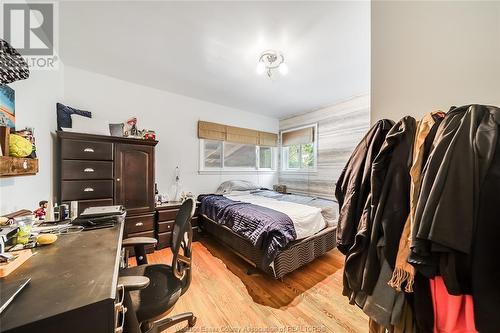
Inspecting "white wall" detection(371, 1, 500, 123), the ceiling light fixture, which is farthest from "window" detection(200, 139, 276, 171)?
"white wall" detection(371, 1, 500, 123)

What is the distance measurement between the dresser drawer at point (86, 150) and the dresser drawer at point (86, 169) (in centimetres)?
6

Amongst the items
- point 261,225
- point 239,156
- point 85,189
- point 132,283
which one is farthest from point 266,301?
point 239,156

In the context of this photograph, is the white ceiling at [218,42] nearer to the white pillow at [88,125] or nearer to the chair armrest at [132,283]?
the white pillow at [88,125]

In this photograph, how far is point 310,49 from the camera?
2105 millimetres

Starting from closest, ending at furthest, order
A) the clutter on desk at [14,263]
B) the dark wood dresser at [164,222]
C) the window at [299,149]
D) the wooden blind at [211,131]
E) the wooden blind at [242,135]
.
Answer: the clutter on desk at [14,263]
the dark wood dresser at [164,222]
the wooden blind at [211,131]
the wooden blind at [242,135]
the window at [299,149]

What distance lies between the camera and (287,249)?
6.81 ft

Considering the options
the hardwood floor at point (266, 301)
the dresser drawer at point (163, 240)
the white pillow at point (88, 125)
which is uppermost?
the white pillow at point (88, 125)

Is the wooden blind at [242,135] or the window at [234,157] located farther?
the wooden blind at [242,135]

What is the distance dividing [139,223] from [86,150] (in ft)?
3.72

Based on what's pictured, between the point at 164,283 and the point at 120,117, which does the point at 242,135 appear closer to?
the point at 120,117

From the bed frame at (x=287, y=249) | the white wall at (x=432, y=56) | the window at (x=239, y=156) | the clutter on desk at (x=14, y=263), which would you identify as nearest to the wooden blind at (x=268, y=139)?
the window at (x=239, y=156)

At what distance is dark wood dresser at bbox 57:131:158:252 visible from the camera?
222cm

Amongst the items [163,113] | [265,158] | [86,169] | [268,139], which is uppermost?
[163,113]

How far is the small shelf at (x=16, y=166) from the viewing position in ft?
3.20
